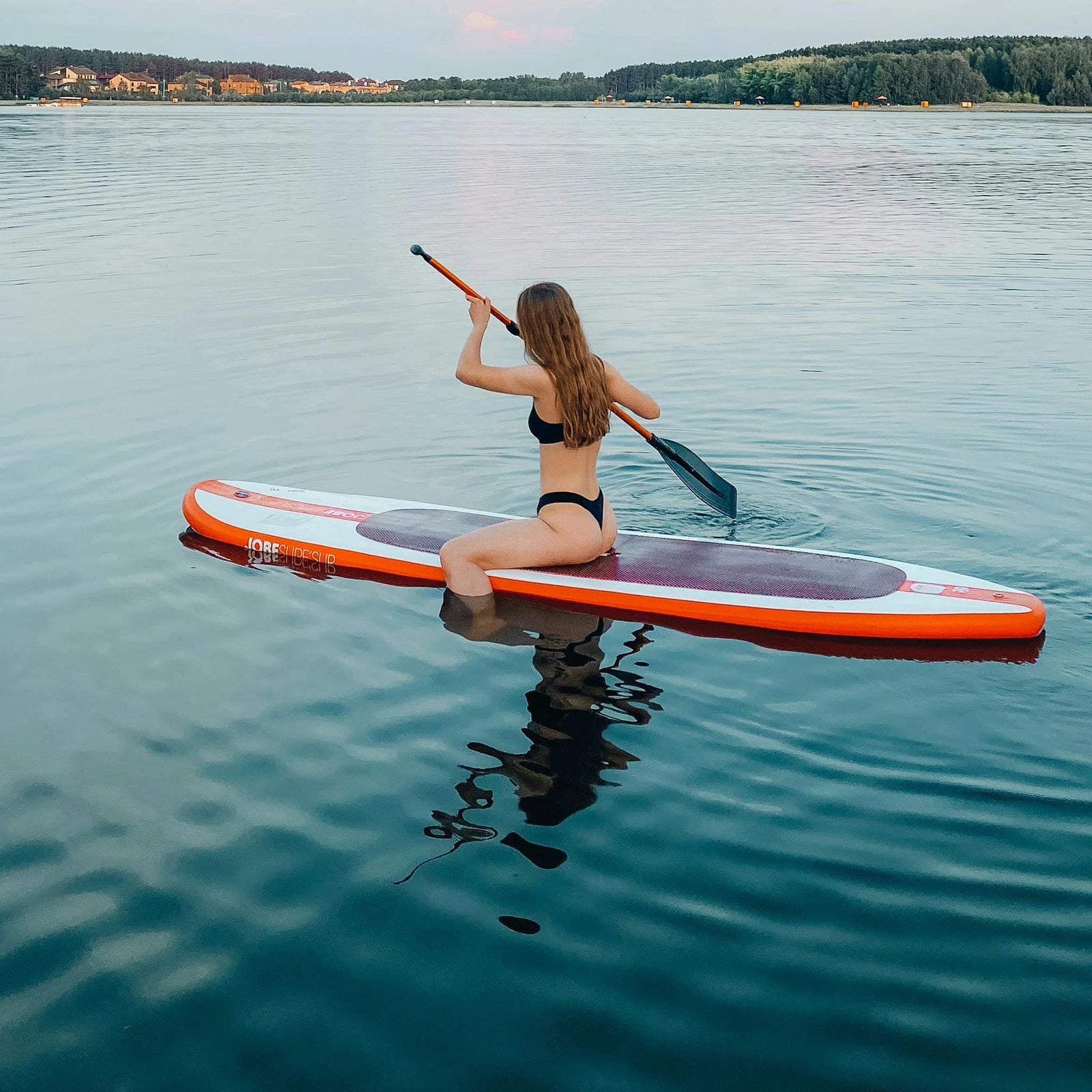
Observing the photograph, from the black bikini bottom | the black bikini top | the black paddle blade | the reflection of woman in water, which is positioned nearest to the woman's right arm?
the black bikini top

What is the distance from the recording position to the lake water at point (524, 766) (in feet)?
10.3

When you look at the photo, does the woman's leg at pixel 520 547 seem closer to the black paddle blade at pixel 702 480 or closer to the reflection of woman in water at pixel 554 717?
the reflection of woman in water at pixel 554 717

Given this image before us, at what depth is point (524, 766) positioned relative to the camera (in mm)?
4430

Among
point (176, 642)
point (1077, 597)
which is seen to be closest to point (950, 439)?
point (1077, 597)

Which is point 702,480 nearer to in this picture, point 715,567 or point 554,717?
point 715,567

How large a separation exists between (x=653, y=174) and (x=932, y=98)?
81359mm

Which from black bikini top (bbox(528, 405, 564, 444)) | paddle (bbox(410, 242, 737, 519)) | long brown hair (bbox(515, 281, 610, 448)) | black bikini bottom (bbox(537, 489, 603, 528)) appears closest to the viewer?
long brown hair (bbox(515, 281, 610, 448))

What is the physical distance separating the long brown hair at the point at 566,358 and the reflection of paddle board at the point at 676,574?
785mm

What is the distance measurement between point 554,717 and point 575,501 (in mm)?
1439

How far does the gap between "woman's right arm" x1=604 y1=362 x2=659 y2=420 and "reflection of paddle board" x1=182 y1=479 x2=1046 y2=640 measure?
0.81 meters

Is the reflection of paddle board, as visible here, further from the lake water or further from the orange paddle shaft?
the orange paddle shaft

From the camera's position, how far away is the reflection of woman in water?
412 cm

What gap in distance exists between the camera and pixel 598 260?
18.0m

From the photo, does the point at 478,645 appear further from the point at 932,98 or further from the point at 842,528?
the point at 932,98
